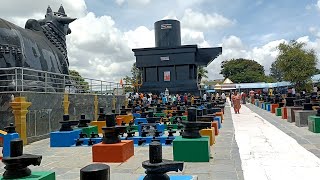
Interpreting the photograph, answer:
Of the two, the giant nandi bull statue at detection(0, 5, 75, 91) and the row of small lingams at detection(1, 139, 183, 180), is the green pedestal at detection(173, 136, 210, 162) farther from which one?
the giant nandi bull statue at detection(0, 5, 75, 91)

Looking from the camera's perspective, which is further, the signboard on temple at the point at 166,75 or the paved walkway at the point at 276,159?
the signboard on temple at the point at 166,75

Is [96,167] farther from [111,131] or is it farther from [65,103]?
[65,103]

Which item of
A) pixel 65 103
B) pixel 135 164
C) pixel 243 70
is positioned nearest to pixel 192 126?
pixel 135 164

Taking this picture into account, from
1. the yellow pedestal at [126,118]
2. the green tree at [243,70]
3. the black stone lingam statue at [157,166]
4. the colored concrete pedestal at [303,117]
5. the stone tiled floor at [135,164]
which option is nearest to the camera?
A: the black stone lingam statue at [157,166]

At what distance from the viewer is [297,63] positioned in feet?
122

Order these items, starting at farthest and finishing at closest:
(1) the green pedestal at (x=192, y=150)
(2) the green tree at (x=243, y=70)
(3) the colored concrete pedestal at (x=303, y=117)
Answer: (2) the green tree at (x=243, y=70) → (3) the colored concrete pedestal at (x=303, y=117) → (1) the green pedestal at (x=192, y=150)

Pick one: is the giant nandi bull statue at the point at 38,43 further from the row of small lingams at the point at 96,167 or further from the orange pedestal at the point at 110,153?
the row of small lingams at the point at 96,167

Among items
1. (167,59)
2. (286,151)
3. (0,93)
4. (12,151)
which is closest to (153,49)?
(167,59)

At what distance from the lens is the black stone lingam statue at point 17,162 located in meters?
3.59

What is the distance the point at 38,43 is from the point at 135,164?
11766mm

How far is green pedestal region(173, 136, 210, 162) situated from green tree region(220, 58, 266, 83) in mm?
73574

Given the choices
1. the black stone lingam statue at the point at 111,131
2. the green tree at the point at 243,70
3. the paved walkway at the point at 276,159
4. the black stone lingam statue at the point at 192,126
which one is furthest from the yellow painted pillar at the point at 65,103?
the green tree at the point at 243,70

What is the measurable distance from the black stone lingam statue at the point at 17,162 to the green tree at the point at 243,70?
77023mm

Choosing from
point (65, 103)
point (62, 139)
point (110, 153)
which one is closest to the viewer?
point (110, 153)
